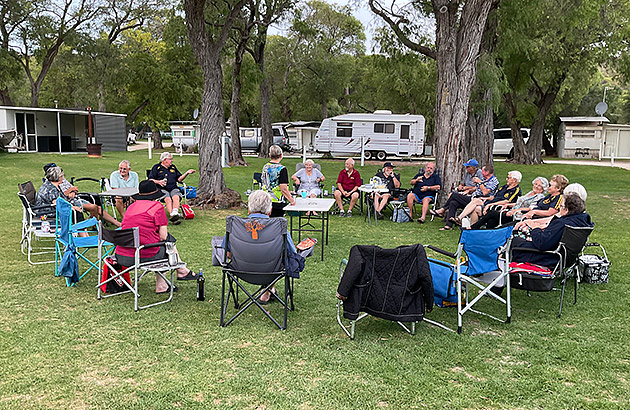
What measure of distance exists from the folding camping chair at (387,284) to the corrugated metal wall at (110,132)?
22495 mm

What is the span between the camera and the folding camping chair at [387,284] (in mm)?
3365

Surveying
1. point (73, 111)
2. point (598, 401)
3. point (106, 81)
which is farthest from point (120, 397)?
point (106, 81)

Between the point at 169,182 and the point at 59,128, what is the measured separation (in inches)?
590

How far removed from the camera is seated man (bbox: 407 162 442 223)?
8.34 m

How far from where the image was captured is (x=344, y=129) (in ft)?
72.9

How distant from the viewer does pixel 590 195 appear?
37.6 feet

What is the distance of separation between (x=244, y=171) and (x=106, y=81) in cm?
1317

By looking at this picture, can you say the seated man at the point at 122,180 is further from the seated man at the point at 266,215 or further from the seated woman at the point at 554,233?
the seated woman at the point at 554,233

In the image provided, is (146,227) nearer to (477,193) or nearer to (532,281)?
(532,281)

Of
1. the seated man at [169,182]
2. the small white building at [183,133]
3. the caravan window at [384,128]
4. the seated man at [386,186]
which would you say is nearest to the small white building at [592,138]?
the caravan window at [384,128]

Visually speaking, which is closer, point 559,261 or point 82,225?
point 559,261

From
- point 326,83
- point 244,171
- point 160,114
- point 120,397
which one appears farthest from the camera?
point 326,83

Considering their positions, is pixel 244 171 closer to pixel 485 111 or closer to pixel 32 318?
pixel 485 111

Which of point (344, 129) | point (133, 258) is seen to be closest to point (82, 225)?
point (133, 258)
